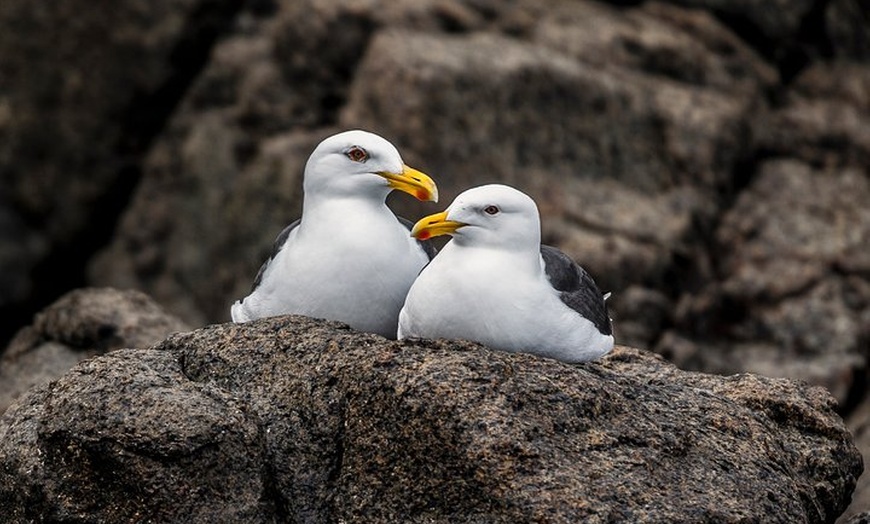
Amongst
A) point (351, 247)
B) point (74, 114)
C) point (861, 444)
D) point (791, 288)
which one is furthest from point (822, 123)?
point (351, 247)

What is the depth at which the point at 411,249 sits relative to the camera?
9438mm

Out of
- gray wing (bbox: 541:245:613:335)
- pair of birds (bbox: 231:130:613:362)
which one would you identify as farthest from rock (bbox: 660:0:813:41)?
gray wing (bbox: 541:245:613:335)

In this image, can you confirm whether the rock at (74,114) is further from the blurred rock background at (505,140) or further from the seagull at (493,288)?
the seagull at (493,288)

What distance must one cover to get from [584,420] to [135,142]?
39.4 feet

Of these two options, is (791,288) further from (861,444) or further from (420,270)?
(420,270)

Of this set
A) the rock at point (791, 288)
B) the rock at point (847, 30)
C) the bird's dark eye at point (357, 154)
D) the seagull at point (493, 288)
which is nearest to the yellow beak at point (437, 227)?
the seagull at point (493, 288)

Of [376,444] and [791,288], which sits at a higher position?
[376,444]

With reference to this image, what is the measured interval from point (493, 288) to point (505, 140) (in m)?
9.37

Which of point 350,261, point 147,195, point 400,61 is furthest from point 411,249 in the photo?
point 147,195

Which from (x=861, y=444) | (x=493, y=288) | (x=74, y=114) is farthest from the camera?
(x=74, y=114)

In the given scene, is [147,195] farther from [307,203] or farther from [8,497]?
[8,497]

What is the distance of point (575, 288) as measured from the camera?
8.96 metres

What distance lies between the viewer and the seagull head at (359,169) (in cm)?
921

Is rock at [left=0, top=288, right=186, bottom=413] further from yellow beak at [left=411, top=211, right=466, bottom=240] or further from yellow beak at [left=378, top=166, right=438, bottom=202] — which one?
yellow beak at [left=411, top=211, right=466, bottom=240]
